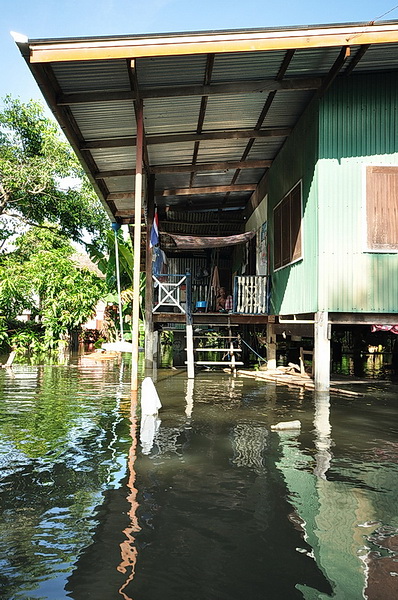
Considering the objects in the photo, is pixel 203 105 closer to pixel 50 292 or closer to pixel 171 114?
pixel 171 114

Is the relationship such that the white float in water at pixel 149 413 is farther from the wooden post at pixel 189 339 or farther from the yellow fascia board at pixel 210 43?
the wooden post at pixel 189 339

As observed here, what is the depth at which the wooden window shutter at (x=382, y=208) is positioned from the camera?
28.3 ft

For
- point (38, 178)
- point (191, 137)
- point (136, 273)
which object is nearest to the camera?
point (136, 273)

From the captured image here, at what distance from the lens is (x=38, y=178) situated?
23.0 meters

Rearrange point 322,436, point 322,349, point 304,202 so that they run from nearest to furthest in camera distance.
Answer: point 322,436 < point 322,349 < point 304,202

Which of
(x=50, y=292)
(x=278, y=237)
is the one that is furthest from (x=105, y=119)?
(x=50, y=292)

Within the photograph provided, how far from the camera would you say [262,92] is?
8.59 meters

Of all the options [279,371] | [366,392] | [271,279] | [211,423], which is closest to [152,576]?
[211,423]

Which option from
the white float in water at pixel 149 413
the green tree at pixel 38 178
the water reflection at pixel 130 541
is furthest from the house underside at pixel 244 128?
the green tree at pixel 38 178

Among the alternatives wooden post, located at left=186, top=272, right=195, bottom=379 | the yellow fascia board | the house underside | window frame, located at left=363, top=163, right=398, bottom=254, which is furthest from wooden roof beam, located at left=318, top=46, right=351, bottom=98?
wooden post, located at left=186, top=272, right=195, bottom=379

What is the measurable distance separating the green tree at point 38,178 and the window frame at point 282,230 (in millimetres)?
14184

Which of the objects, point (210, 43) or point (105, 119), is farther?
point (105, 119)

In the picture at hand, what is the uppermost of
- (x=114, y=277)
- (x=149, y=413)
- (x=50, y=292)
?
(x=114, y=277)

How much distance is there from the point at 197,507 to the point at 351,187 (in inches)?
268
